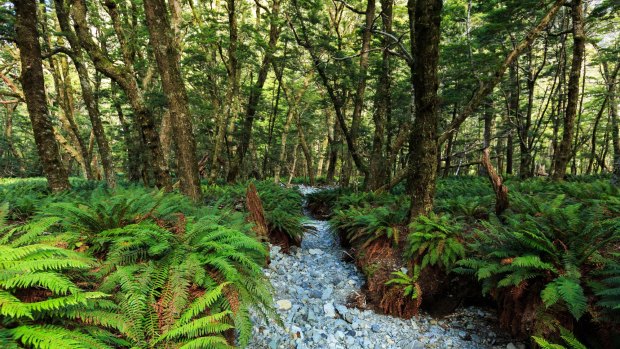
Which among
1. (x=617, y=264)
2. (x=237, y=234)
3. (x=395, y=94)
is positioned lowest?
(x=617, y=264)

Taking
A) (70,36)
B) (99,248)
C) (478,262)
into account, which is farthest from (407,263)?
(70,36)

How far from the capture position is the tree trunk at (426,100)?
4.97 m

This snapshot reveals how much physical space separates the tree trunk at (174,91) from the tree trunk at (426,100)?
4.49 meters

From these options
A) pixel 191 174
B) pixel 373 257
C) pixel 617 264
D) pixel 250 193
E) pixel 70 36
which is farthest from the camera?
pixel 70 36

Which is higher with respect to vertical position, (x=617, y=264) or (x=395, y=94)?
(x=395, y=94)

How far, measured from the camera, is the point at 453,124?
18.9 ft

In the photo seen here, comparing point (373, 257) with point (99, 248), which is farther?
point (373, 257)

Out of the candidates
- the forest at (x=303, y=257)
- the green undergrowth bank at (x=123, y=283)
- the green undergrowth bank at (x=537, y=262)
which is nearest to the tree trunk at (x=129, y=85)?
the forest at (x=303, y=257)

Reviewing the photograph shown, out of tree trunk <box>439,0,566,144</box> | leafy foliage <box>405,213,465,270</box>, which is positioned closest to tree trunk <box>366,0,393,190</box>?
tree trunk <box>439,0,566,144</box>

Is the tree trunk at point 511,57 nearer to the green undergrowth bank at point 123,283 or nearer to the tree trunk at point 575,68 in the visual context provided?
the tree trunk at point 575,68

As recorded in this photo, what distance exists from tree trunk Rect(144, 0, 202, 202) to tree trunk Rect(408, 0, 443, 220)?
4.49 meters

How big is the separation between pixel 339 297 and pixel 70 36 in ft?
32.6

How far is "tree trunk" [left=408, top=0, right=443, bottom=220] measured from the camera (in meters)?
4.97

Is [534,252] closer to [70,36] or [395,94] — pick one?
[70,36]
